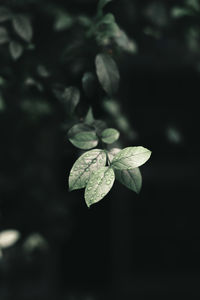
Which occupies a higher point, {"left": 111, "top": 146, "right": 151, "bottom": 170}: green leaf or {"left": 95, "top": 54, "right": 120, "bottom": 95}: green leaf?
{"left": 95, "top": 54, "right": 120, "bottom": 95}: green leaf

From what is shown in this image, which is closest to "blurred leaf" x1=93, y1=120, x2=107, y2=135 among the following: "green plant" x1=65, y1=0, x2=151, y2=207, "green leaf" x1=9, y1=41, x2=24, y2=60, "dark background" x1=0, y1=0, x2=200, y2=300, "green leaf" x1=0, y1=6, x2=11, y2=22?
"green plant" x1=65, y1=0, x2=151, y2=207

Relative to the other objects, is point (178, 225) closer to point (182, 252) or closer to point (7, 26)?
point (182, 252)

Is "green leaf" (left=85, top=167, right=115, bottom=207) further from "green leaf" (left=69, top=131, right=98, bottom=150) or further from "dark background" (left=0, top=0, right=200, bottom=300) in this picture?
"dark background" (left=0, top=0, right=200, bottom=300)

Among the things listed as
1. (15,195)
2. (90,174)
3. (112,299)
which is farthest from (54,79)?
(112,299)

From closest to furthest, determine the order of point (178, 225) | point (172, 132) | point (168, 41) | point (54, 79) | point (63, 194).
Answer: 1. point (54, 79)
2. point (172, 132)
3. point (63, 194)
4. point (168, 41)
5. point (178, 225)

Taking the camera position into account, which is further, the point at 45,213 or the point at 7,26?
the point at 45,213

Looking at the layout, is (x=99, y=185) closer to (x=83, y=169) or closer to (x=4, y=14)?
(x=83, y=169)
